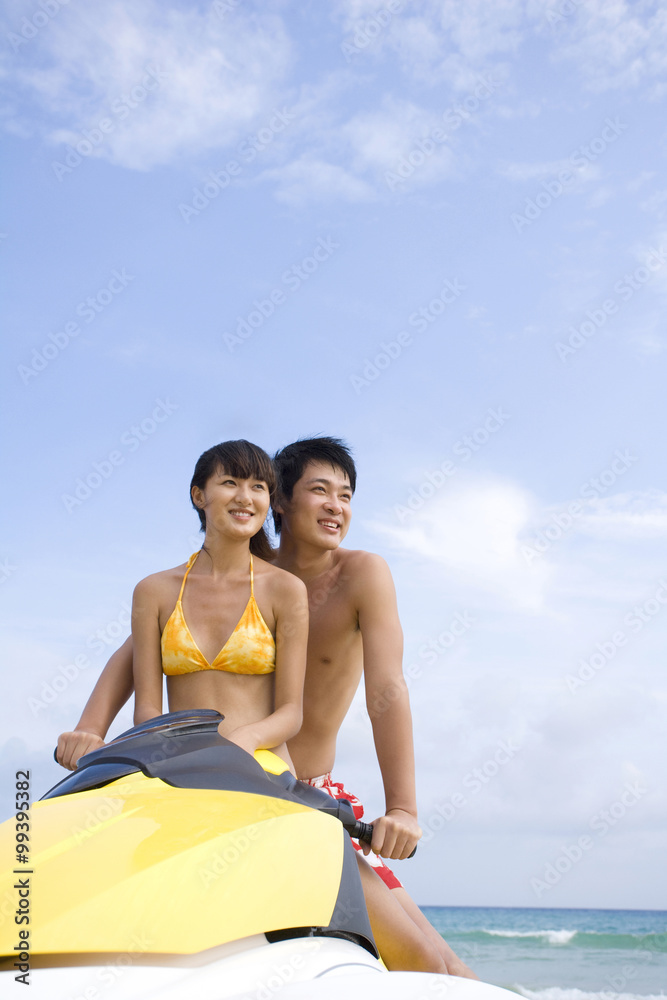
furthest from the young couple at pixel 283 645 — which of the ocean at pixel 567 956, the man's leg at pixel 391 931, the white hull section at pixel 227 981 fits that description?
the ocean at pixel 567 956

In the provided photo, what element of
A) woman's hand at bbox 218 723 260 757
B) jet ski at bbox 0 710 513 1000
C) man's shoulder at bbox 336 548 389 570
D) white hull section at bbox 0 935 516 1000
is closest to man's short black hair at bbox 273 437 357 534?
man's shoulder at bbox 336 548 389 570

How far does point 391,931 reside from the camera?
2121 millimetres

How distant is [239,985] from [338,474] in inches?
87.8

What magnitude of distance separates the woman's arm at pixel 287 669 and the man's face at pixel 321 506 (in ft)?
1.54

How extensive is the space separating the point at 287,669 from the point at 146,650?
0.49m

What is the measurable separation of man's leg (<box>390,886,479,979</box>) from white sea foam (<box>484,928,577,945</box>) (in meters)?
22.6

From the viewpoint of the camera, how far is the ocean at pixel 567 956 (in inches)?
581

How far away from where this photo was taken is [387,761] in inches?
107

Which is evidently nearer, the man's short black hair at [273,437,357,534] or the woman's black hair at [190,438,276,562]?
the woman's black hair at [190,438,276,562]

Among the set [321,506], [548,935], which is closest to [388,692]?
[321,506]

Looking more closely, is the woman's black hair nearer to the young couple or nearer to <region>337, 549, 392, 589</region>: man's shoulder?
the young couple

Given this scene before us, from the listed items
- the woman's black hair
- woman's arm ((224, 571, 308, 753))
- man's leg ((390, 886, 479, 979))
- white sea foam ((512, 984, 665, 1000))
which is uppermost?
the woman's black hair

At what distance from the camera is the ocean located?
1477cm

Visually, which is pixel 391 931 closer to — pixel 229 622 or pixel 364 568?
pixel 229 622
